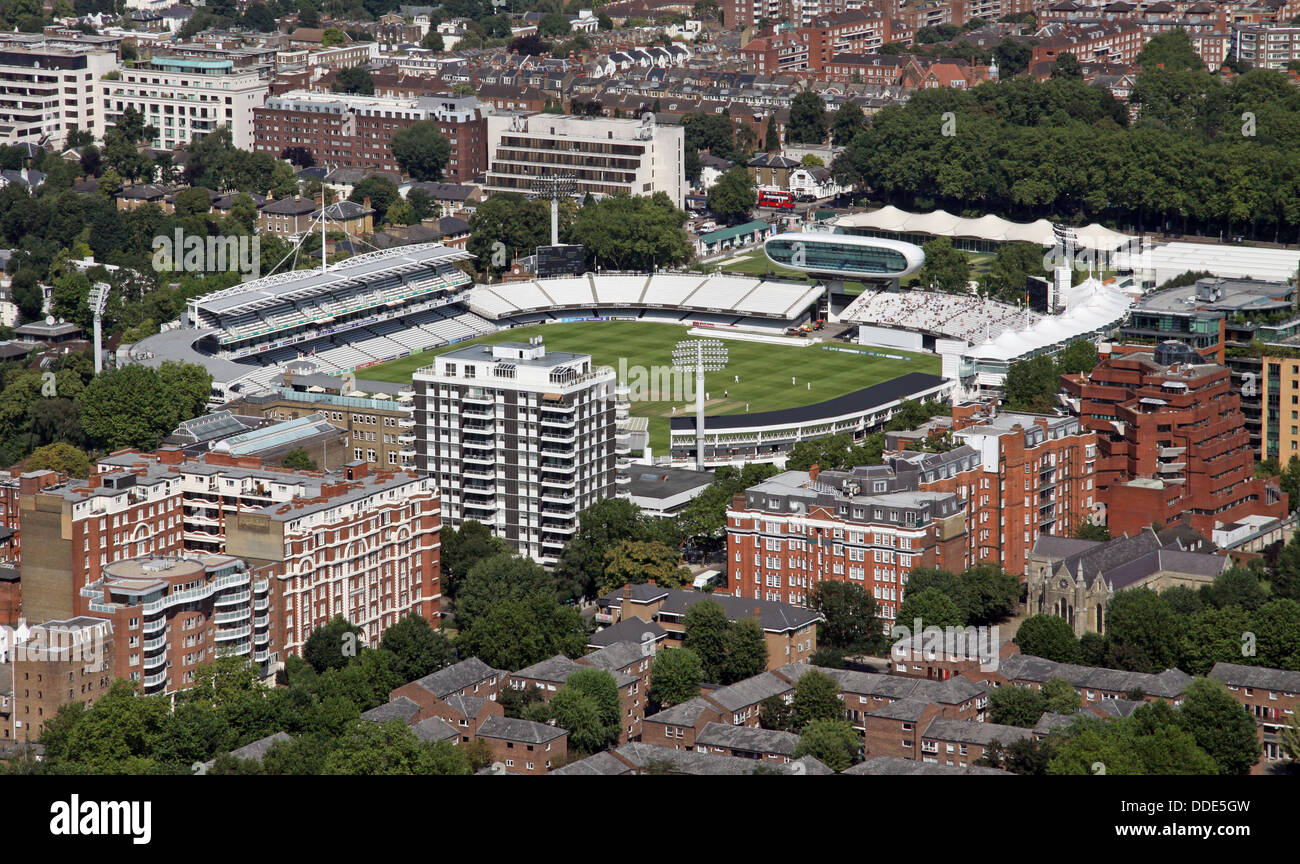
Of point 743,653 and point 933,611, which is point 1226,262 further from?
point 743,653

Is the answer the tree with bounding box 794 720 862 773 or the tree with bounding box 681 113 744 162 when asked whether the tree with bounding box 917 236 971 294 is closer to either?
the tree with bounding box 681 113 744 162

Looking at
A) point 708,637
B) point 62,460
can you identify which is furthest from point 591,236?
point 708,637

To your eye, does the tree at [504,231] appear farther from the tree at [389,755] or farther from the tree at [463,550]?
the tree at [389,755]

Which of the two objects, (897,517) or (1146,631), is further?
(897,517)

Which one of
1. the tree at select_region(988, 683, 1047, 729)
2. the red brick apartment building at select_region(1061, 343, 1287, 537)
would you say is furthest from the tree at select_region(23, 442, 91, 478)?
the tree at select_region(988, 683, 1047, 729)
